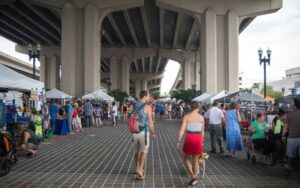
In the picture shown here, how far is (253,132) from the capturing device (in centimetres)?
1128

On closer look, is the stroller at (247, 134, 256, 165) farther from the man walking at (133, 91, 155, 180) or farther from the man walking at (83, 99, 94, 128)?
the man walking at (83, 99, 94, 128)

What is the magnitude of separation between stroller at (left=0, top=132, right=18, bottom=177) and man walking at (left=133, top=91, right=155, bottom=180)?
2726 mm

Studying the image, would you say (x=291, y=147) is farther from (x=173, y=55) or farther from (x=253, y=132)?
(x=173, y=55)

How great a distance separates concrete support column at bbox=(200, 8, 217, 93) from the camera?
1527 inches

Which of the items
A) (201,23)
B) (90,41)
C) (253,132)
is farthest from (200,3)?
(253,132)

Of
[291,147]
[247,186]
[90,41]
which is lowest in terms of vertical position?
[247,186]

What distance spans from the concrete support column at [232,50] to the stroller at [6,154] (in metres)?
32.0

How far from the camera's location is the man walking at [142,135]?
8.27 m

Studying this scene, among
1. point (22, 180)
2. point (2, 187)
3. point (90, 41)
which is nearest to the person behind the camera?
point (2, 187)

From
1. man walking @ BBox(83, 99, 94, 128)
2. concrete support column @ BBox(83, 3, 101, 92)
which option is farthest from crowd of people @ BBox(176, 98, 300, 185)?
concrete support column @ BBox(83, 3, 101, 92)

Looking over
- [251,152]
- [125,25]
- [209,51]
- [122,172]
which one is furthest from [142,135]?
[125,25]

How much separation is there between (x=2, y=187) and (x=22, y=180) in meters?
0.66

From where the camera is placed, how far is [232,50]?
3931 cm

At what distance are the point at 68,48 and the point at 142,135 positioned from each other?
3083 cm
